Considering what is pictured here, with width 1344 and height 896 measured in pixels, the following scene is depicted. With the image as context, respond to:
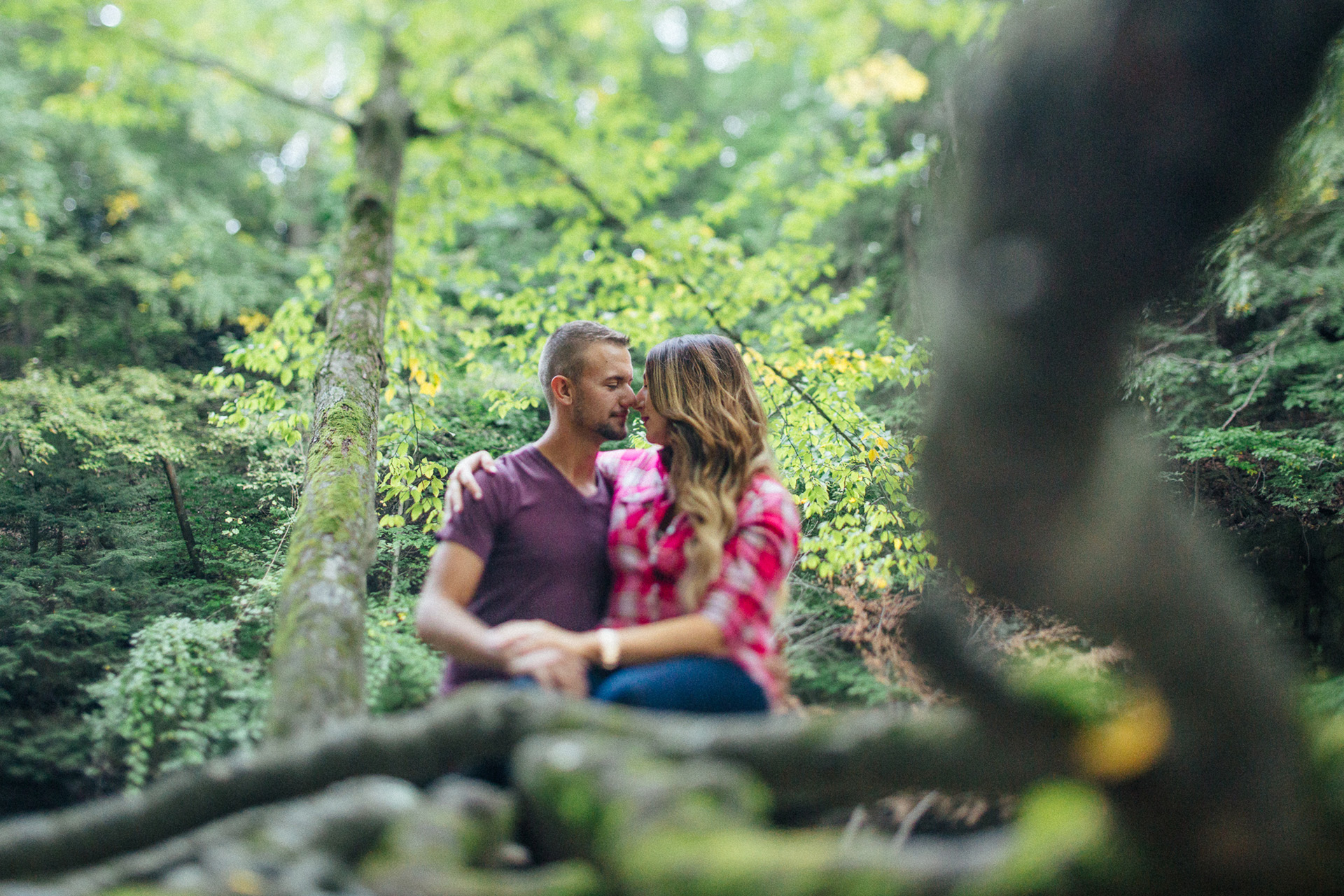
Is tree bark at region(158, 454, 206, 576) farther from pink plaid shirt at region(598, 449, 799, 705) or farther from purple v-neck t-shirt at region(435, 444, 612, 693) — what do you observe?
pink plaid shirt at region(598, 449, 799, 705)

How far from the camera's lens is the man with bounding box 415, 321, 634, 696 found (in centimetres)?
194

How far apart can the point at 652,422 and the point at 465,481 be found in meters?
0.63

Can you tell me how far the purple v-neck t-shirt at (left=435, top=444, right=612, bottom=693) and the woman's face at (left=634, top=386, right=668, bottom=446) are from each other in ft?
0.99

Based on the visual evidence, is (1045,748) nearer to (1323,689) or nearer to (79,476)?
(1323,689)

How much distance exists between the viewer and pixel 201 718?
267 centimetres

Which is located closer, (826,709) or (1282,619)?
(826,709)

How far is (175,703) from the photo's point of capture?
8.68 ft

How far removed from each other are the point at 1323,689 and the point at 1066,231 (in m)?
3.35

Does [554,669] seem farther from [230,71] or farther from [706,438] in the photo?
[230,71]

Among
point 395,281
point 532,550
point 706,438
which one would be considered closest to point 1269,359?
point 706,438

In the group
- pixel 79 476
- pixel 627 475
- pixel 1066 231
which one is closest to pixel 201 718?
pixel 627 475

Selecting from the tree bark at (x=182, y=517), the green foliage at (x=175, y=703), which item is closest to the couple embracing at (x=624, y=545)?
the green foliage at (x=175, y=703)

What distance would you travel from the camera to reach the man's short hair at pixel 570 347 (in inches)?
102

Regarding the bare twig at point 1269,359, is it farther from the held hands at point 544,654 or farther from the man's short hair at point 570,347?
the held hands at point 544,654
